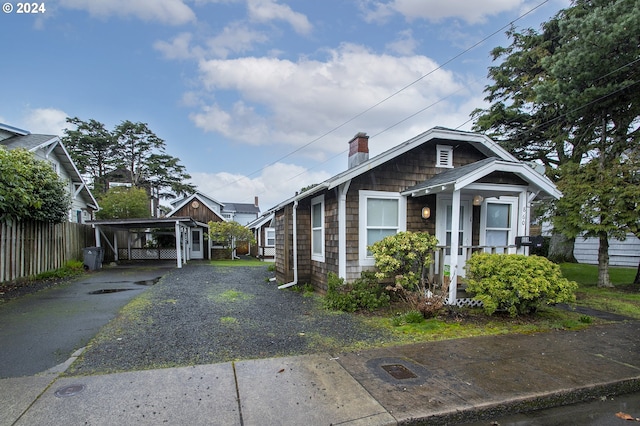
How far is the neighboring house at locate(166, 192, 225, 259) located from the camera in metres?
24.6

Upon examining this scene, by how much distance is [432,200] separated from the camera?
8094 mm

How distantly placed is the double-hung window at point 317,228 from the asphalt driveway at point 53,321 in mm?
4931

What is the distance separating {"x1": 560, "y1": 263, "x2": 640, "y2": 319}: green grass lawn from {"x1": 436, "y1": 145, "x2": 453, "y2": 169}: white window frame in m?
4.80

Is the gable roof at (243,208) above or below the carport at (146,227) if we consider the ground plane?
above

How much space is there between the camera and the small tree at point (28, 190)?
784 cm

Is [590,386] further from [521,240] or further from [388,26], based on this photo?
→ [388,26]

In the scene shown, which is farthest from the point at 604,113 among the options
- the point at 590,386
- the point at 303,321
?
the point at 303,321

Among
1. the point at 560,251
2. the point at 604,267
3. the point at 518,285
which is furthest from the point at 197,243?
the point at 560,251

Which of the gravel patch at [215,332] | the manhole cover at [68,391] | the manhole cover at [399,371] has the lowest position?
the gravel patch at [215,332]

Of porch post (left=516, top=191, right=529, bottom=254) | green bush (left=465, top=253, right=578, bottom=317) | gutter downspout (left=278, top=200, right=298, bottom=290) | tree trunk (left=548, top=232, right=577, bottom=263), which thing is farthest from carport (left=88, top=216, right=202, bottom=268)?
tree trunk (left=548, top=232, right=577, bottom=263)

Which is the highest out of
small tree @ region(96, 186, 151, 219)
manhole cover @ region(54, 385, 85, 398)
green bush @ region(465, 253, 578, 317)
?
small tree @ region(96, 186, 151, 219)

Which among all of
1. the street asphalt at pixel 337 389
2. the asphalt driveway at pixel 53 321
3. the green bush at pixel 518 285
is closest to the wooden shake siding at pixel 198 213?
the asphalt driveway at pixel 53 321

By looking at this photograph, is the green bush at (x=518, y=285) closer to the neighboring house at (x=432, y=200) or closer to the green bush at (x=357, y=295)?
the neighboring house at (x=432, y=200)

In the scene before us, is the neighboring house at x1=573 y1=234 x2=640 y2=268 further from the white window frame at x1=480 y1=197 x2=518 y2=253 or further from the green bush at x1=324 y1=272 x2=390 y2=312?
the green bush at x1=324 y1=272 x2=390 y2=312
